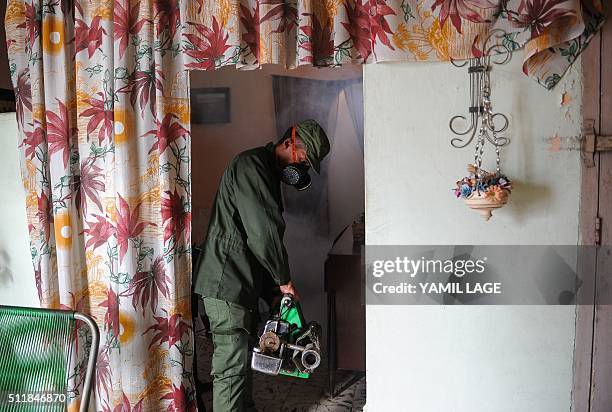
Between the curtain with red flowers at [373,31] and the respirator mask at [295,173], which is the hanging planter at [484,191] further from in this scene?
the respirator mask at [295,173]

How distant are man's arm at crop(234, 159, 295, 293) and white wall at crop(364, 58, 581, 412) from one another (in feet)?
1.25

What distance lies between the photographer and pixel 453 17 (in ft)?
4.91

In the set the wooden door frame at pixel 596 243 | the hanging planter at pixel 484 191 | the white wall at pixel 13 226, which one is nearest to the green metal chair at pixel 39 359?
the white wall at pixel 13 226

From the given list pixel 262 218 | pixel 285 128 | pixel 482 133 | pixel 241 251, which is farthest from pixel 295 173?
pixel 285 128

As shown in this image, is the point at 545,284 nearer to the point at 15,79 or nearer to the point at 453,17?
the point at 453,17

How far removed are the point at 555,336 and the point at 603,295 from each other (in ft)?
0.73

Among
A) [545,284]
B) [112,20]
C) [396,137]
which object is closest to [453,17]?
[396,137]

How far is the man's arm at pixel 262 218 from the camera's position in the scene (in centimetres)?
176

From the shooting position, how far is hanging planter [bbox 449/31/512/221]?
57.8 inches

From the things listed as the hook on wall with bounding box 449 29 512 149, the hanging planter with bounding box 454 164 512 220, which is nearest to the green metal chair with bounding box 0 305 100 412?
the hanging planter with bounding box 454 164 512 220

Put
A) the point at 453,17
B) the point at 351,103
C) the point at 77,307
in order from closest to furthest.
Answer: the point at 453,17, the point at 77,307, the point at 351,103

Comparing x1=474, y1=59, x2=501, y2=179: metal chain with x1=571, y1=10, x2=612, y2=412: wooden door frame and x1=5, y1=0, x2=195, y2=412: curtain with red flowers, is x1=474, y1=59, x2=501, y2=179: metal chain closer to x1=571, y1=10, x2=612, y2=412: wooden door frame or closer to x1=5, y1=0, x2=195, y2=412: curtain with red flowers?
x1=571, y1=10, x2=612, y2=412: wooden door frame

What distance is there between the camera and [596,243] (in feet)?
5.03

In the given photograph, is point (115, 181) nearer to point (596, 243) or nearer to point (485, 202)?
point (485, 202)
